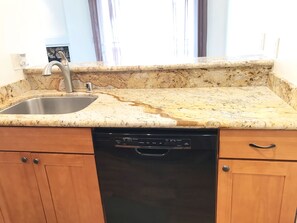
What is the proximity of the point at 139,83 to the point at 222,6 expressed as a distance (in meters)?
2.84

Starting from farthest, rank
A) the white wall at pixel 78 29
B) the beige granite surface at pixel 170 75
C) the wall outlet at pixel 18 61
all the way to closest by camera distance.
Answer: the white wall at pixel 78 29, the wall outlet at pixel 18 61, the beige granite surface at pixel 170 75

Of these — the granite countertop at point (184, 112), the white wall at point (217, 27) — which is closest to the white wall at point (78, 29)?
the white wall at point (217, 27)

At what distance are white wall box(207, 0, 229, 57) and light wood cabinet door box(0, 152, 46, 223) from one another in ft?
11.1

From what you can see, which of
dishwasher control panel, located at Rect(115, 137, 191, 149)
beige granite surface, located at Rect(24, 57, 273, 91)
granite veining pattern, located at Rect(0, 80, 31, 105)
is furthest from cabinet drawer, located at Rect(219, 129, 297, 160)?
granite veining pattern, located at Rect(0, 80, 31, 105)

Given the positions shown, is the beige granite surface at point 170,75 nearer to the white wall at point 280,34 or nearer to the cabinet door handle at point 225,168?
the white wall at point 280,34

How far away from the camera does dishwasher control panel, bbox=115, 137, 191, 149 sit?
1.06 meters

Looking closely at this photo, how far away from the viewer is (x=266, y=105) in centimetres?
117

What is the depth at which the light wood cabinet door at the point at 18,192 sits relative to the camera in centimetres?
128

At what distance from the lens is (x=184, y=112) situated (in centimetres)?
114

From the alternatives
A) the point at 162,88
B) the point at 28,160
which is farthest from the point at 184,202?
the point at 28,160

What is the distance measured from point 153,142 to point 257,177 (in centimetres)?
50

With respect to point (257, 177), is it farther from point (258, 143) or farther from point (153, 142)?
point (153, 142)

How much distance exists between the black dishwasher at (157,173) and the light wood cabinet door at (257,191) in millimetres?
61

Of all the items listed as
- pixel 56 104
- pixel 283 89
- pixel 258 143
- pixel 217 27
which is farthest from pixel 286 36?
pixel 217 27
